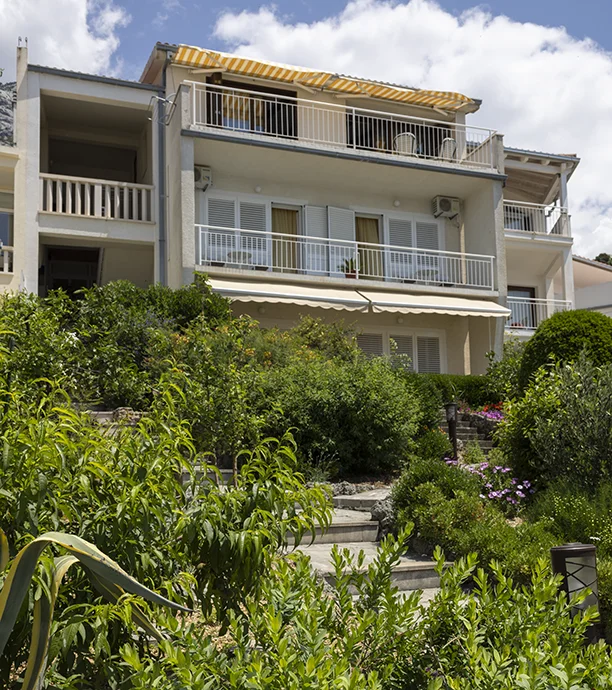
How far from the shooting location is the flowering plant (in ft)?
30.7

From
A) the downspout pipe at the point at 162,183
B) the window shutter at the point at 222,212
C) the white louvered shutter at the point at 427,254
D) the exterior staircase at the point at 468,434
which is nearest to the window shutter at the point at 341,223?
the white louvered shutter at the point at 427,254

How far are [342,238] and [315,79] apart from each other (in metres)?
4.58

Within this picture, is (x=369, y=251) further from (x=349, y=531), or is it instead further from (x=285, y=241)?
(x=349, y=531)

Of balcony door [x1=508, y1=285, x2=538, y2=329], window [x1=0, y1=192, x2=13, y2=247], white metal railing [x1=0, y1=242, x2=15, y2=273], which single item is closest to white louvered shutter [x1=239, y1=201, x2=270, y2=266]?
white metal railing [x1=0, y1=242, x2=15, y2=273]

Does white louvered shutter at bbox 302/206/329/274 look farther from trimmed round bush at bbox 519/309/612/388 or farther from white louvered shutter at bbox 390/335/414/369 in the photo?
trimmed round bush at bbox 519/309/612/388

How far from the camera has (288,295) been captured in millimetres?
18234

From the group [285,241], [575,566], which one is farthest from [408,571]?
[285,241]

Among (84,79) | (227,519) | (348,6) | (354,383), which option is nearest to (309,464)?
(354,383)

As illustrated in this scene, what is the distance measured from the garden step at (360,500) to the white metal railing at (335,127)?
39.9 feet

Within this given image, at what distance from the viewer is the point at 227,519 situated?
11.7 ft

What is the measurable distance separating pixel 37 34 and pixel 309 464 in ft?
48.4

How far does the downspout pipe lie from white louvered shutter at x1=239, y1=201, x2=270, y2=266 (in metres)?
2.08

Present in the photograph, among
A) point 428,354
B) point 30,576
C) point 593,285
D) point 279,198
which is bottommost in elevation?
point 30,576

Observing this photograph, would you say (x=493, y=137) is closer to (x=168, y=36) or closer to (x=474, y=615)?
(x=168, y=36)
